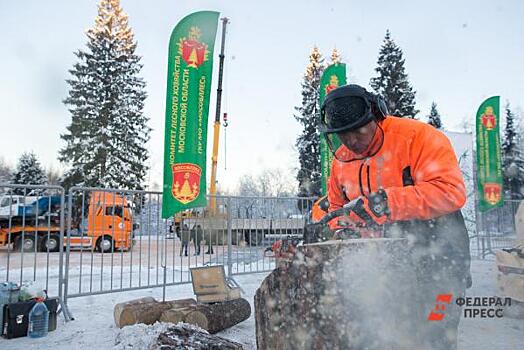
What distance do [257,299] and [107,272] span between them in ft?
22.3

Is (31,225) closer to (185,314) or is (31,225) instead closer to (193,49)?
(193,49)

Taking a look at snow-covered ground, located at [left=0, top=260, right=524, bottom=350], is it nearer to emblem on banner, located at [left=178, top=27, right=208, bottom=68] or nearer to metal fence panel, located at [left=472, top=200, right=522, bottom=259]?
emblem on banner, located at [left=178, top=27, right=208, bottom=68]

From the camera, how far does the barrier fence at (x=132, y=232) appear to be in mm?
5227

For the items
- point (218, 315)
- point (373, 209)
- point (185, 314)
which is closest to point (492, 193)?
point (218, 315)

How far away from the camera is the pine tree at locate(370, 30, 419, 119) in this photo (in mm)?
27297

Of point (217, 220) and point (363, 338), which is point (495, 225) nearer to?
point (217, 220)

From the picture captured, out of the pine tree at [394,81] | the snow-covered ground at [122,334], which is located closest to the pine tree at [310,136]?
the pine tree at [394,81]

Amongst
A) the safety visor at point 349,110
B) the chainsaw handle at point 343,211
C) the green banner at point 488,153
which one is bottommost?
the chainsaw handle at point 343,211

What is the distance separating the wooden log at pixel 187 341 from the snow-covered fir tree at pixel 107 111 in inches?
880

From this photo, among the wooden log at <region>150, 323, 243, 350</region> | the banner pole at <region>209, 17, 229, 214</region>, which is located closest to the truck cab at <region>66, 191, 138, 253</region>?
the wooden log at <region>150, 323, 243, 350</region>

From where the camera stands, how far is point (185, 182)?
5781 mm

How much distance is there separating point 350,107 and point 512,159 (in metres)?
42.8

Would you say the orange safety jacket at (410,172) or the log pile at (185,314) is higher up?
the orange safety jacket at (410,172)

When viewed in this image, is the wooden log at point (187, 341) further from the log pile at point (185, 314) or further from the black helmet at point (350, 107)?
the black helmet at point (350, 107)
